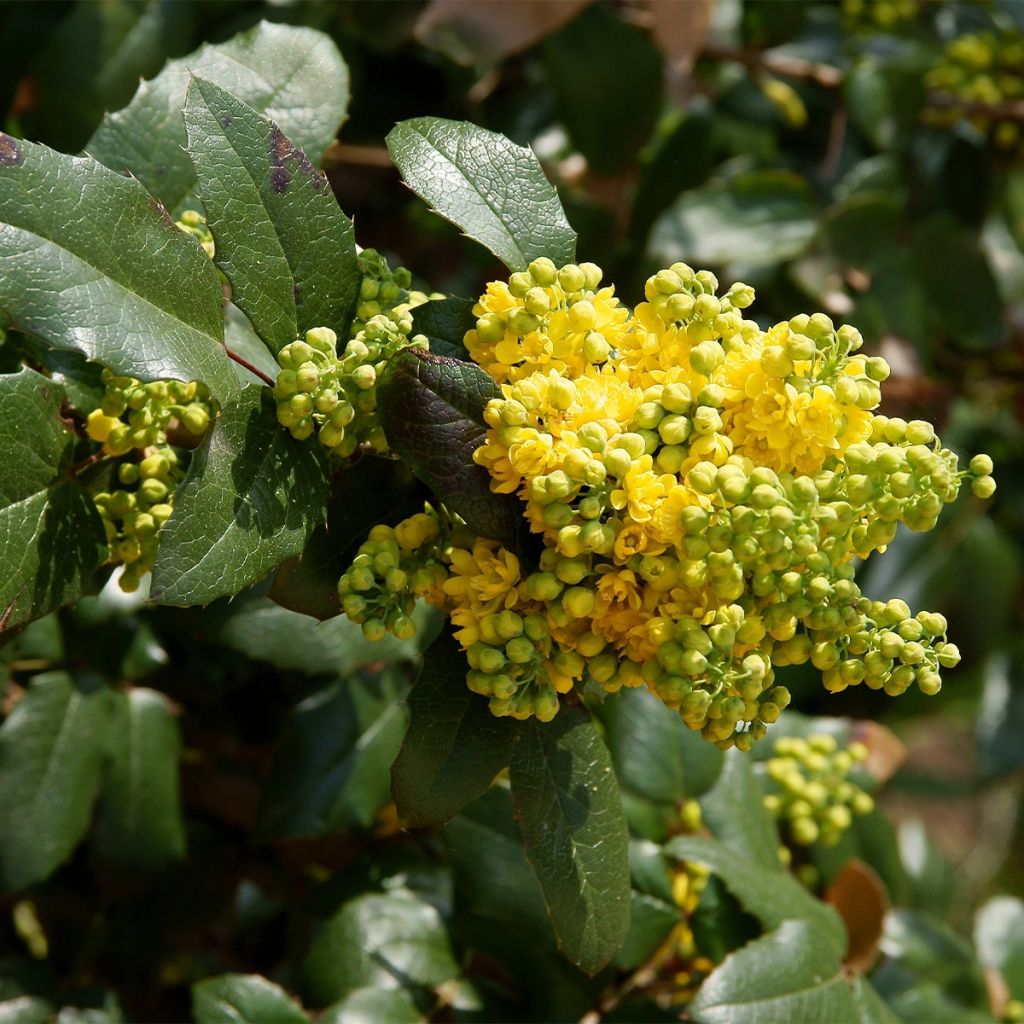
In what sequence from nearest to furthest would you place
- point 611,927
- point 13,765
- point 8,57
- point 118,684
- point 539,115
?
point 611,927 < point 13,765 < point 118,684 < point 8,57 < point 539,115

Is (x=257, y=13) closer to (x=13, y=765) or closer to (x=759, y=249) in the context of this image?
(x=759, y=249)

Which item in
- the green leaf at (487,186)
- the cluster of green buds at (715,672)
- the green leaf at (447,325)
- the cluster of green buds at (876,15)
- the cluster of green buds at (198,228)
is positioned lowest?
the cluster of green buds at (876,15)

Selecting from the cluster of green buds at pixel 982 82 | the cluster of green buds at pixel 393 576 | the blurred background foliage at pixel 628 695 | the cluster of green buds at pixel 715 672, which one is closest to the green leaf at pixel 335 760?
the blurred background foliage at pixel 628 695

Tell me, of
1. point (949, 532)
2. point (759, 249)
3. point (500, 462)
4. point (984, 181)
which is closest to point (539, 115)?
point (759, 249)

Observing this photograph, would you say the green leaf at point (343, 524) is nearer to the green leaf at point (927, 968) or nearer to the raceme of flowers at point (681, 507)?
the raceme of flowers at point (681, 507)

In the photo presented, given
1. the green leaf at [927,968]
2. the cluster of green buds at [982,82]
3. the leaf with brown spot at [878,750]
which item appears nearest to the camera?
the green leaf at [927,968]
